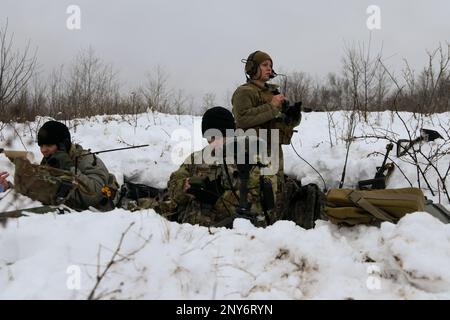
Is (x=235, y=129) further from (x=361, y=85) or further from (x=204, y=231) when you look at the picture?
(x=361, y=85)

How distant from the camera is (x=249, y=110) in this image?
3842 millimetres

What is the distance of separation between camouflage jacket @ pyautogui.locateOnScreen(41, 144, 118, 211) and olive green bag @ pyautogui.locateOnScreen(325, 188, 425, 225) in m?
1.88

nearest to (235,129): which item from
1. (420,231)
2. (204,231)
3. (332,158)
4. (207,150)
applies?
(207,150)

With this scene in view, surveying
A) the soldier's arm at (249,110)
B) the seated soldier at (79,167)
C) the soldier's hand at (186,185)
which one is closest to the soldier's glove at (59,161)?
the seated soldier at (79,167)

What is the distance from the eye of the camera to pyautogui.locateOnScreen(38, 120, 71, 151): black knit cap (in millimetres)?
3695

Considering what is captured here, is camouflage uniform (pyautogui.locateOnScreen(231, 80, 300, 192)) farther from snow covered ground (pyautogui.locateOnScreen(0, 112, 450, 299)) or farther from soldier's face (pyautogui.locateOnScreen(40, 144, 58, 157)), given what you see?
soldier's face (pyautogui.locateOnScreen(40, 144, 58, 157))

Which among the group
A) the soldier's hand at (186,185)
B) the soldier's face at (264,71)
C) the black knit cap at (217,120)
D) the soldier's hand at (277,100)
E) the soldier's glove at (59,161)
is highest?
the soldier's face at (264,71)

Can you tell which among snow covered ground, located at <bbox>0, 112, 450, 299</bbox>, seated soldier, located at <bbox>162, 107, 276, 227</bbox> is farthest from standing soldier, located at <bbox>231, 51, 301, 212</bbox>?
snow covered ground, located at <bbox>0, 112, 450, 299</bbox>

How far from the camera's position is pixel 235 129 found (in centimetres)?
404

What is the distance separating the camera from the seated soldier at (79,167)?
3.40 metres

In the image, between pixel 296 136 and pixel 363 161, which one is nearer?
pixel 363 161

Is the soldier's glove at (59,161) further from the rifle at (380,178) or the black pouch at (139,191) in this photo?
the rifle at (380,178)

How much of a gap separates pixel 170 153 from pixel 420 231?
4352mm

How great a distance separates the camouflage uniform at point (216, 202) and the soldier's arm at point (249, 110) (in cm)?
51
